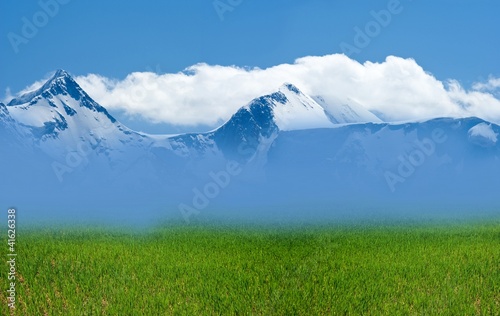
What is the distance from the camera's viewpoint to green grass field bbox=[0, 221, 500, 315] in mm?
12602

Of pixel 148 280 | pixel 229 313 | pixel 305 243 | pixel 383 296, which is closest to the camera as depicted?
pixel 229 313

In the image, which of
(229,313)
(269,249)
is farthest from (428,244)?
(229,313)

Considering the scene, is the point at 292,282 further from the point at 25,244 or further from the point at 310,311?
the point at 25,244

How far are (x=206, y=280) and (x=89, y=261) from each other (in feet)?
13.6

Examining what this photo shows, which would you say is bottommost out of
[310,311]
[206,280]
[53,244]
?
[310,311]

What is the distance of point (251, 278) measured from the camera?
14.3 meters

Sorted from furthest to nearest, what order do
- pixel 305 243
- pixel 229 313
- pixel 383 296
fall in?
pixel 305 243
pixel 383 296
pixel 229 313

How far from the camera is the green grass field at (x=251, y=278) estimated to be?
12602 millimetres

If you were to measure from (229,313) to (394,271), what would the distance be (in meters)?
5.94

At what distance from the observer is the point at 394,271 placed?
15.4m

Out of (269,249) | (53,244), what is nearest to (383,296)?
(269,249)

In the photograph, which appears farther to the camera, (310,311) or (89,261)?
(89,261)

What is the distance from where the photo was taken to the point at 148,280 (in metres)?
14.2

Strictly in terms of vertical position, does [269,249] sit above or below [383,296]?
above
